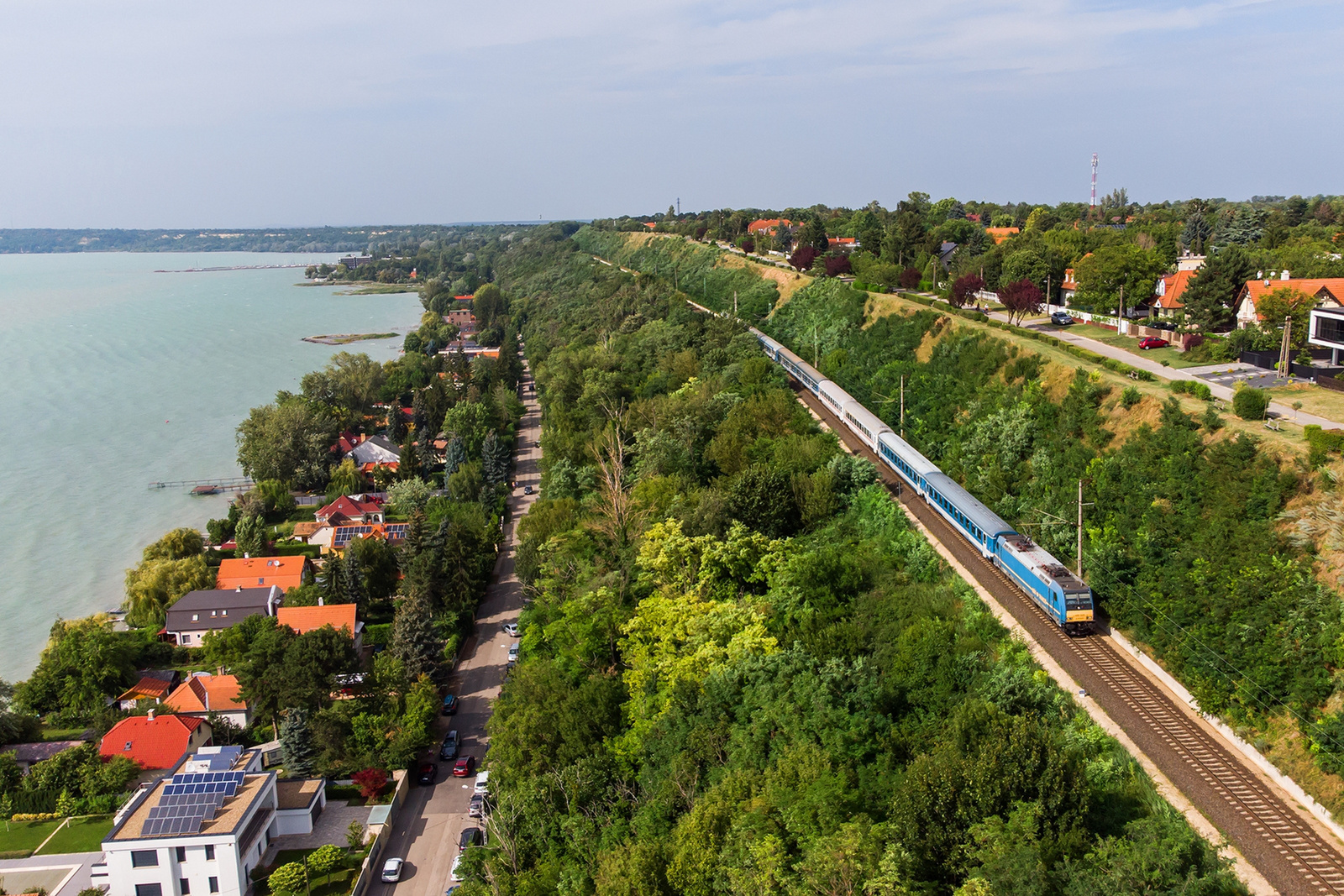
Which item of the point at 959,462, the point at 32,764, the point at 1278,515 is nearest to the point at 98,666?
the point at 32,764

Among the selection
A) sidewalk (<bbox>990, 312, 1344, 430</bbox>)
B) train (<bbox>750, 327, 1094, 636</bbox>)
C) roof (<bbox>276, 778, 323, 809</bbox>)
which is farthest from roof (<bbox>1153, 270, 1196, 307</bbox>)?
roof (<bbox>276, 778, 323, 809</bbox>)

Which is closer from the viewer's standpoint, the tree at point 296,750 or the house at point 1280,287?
the tree at point 296,750

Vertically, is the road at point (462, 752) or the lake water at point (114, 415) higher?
the lake water at point (114, 415)

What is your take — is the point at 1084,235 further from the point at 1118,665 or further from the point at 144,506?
the point at 144,506

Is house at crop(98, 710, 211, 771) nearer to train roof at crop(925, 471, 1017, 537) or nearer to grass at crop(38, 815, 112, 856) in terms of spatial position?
grass at crop(38, 815, 112, 856)

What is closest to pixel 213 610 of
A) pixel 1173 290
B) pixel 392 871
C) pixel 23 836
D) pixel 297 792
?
pixel 23 836

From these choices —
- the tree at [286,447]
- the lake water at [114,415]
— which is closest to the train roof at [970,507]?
the lake water at [114,415]

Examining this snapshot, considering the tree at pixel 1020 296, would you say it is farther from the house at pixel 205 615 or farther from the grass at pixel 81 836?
the grass at pixel 81 836
